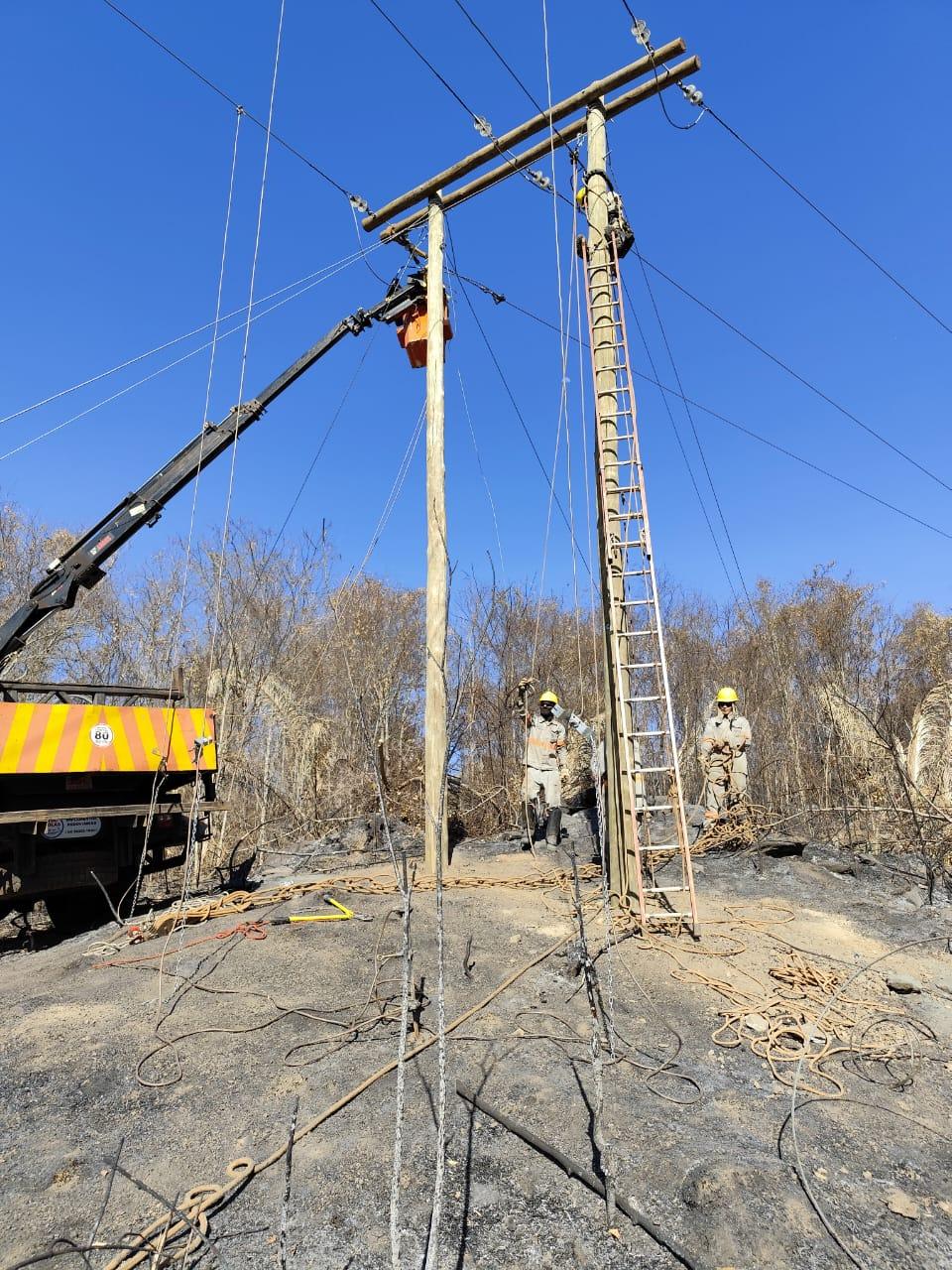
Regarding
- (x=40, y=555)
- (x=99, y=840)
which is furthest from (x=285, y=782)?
(x=40, y=555)

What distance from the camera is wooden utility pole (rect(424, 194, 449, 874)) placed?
266 inches

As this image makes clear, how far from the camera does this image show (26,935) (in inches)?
240

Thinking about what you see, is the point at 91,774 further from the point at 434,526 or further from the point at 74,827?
the point at 434,526

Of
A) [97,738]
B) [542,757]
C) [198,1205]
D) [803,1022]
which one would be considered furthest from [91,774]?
[803,1022]

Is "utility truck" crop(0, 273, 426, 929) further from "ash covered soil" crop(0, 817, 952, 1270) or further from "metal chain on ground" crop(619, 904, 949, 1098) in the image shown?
"metal chain on ground" crop(619, 904, 949, 1098)

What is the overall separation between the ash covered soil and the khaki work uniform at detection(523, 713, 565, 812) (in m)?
3.68

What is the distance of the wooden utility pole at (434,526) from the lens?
6.75 m

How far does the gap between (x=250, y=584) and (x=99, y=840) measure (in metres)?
9.14

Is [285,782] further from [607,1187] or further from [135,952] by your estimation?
[607,1187]

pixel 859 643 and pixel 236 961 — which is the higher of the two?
pixel 859 643

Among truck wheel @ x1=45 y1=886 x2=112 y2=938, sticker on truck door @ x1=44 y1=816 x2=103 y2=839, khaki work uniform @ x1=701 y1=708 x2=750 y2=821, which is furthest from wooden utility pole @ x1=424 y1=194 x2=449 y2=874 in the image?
khaki work uniform @ x1=701 y1=708 x2=750 y2=821

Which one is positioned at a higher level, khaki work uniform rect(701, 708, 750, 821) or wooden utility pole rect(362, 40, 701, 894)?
wooden utility pole rect(362, 40, 701, 894)

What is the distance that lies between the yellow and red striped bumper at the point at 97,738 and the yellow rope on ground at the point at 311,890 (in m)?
1.20

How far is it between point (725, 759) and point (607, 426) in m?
4.91
